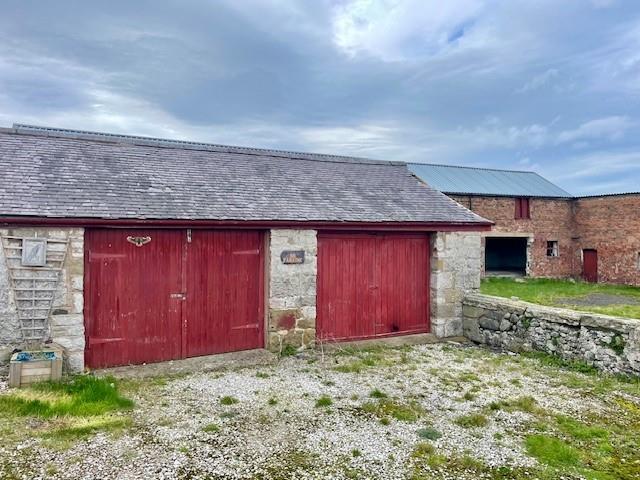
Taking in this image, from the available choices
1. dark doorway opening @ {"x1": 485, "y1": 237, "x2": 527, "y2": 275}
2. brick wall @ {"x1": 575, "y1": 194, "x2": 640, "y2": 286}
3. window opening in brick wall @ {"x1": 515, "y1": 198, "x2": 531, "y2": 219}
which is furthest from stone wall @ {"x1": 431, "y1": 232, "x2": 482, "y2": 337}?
dark doorway opening @ {"x1": 485, "y1": 237, "x2": 527, "y2": 275}

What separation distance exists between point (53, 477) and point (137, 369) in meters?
3.41

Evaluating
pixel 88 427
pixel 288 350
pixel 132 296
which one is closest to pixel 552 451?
pixel 288 350

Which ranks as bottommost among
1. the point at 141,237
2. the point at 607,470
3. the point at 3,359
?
the point at 607,470

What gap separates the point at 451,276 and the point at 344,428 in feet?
19.0

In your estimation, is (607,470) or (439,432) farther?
(439,432)

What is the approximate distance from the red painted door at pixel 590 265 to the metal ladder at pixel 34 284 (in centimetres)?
2441

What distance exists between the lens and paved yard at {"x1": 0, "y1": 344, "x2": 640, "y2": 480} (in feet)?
15.3

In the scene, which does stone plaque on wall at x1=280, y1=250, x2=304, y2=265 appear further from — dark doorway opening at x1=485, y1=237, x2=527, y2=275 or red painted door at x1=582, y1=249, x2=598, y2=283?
dark doorway opening at x1=485, y1=237, x2=527, y2=275

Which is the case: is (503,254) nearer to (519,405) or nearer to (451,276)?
(451,276)

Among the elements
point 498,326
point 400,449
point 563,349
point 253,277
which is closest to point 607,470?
point 400,449

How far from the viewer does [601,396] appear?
6.80 meters

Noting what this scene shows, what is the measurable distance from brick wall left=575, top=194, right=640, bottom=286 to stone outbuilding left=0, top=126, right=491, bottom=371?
15.4 m

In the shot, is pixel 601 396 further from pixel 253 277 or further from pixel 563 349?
pixel 253 277

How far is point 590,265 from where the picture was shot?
2398cm
